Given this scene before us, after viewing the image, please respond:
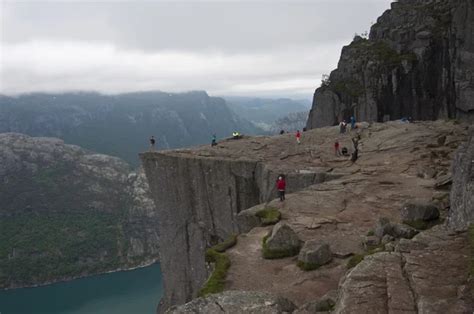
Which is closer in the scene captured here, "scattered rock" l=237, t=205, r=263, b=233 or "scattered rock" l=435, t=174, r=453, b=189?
"scattered rock" l=237, t=205, r=263, b=233

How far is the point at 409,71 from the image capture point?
2579 inches

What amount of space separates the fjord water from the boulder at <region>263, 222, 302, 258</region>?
359ft

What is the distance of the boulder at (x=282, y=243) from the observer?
1691 centimetres

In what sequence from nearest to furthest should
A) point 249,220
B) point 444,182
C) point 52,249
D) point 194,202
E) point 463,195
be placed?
point 463,195 → point 249,220 → point 444,182 → point 194,202 → point 52,249

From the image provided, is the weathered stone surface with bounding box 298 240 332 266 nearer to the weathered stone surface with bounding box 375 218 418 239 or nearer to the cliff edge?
the cliff edge

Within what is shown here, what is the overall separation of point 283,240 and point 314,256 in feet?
5.85

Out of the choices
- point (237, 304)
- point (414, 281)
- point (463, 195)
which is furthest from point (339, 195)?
point (237, 304)

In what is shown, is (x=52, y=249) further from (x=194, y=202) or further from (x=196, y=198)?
(x=196, y=198)

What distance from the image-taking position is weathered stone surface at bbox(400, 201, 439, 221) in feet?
57.7

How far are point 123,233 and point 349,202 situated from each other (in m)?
186

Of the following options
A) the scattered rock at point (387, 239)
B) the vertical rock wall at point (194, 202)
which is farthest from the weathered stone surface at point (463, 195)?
the vertical rock wall at point (194, 202)

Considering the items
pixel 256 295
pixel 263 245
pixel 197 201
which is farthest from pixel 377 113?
pixel 256 295

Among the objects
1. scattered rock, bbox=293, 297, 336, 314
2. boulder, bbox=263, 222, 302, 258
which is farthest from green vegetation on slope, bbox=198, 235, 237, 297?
scattered rock, bbox=293, 297, 336, 314

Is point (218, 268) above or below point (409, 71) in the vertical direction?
below
